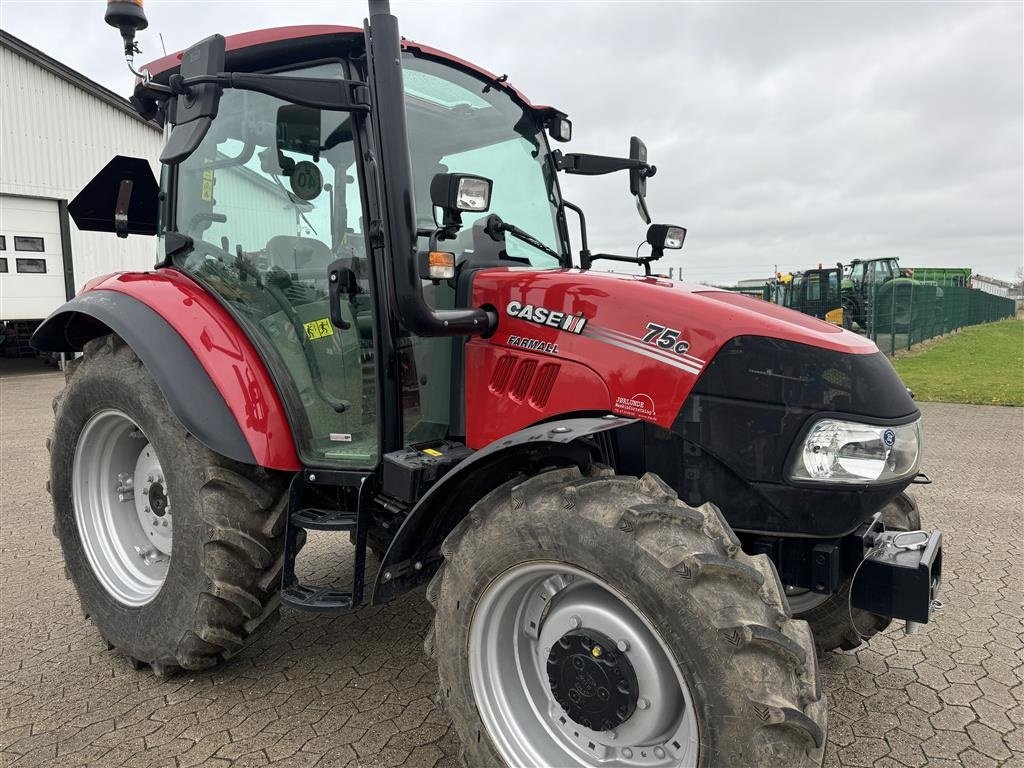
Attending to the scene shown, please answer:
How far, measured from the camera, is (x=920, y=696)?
9.32ft

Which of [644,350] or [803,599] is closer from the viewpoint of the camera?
[644,350]

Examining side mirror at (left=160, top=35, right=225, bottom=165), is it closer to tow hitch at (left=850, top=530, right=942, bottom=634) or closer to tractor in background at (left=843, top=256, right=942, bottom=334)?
tow hitch at (left=850, top=530, right=942, bottom=634)

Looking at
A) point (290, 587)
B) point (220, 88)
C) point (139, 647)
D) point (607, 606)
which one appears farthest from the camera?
point (139, 647)

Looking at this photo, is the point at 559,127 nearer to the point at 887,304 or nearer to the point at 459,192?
the point at 459,192

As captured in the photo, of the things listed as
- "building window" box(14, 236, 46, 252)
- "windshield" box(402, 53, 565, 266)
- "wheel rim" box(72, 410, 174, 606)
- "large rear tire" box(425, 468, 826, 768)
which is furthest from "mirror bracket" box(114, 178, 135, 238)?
"building window" box(14, 236, 46, 252)

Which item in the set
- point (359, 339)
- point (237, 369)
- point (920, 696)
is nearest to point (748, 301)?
point (359, 339)

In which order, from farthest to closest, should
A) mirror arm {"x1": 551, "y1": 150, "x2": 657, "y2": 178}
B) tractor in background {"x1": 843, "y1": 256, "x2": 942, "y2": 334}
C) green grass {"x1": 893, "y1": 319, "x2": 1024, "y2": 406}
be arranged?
tractor in background {"x1": 843, "y1": 256, "x2": 942, "y2": 334}
green grass {"x1": 893, "y1": 319, "x2": 1024, "y2": 406}
mirror arm {"x1": 551, "y1": 150, "x2": 657, "y2": 178}

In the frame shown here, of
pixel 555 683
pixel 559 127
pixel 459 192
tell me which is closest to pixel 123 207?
pixel 559 127

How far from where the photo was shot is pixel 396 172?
2209 mm

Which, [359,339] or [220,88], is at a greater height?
[220,88]

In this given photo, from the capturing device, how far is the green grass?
35.6 ft

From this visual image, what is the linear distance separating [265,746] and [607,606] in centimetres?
137

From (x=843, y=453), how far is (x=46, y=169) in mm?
18714

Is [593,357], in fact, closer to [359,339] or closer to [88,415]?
[359,339]
